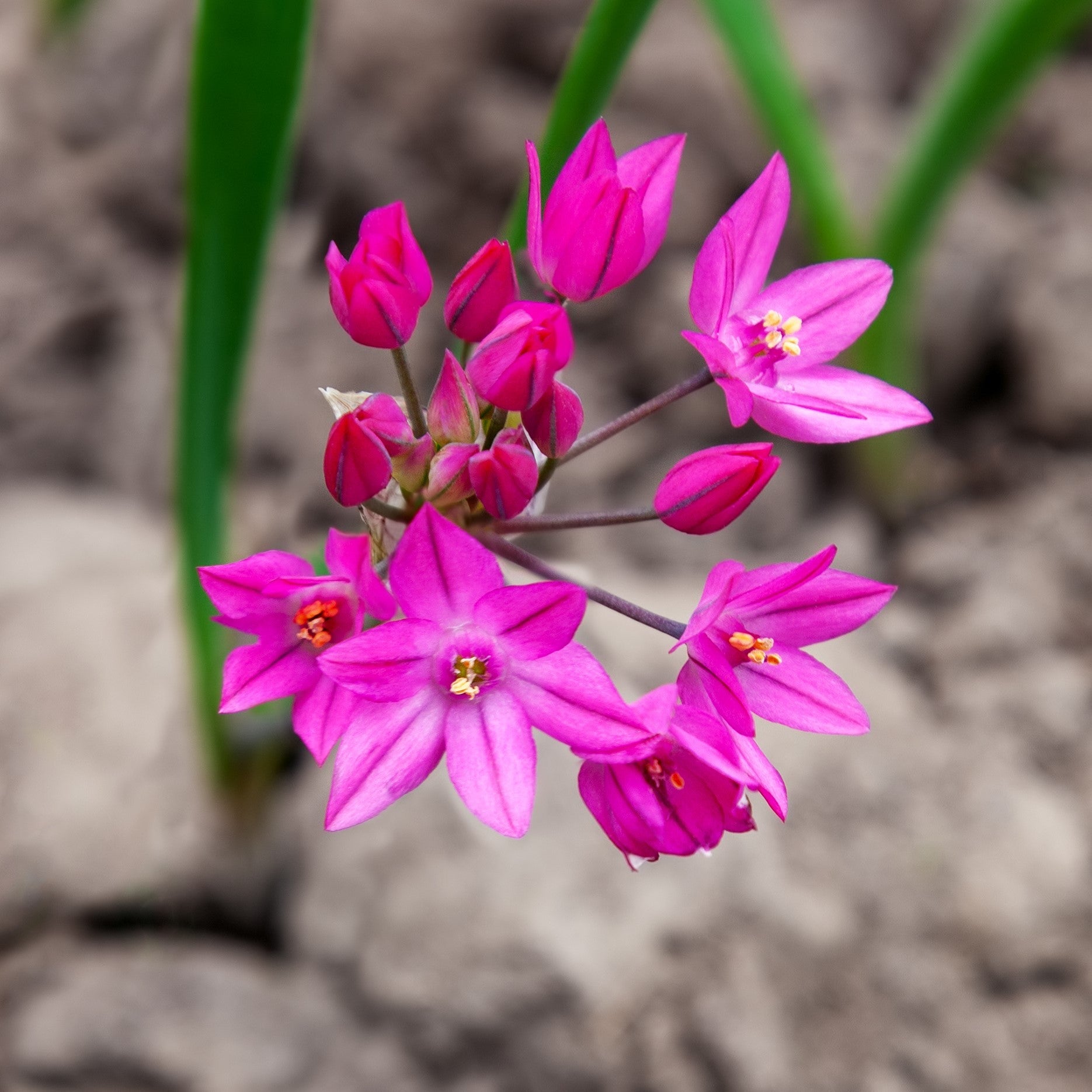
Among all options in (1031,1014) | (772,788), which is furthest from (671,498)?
(1031,1014)

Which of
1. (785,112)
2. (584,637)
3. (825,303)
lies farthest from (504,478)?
(785,112)

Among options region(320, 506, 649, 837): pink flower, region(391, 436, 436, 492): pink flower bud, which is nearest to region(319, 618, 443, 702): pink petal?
region(320, 506, 649, 837): pink flower

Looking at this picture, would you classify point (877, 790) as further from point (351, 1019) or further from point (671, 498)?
point (671, 498)

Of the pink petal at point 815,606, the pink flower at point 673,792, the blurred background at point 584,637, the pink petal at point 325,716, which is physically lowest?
the blurred background at point 584,637

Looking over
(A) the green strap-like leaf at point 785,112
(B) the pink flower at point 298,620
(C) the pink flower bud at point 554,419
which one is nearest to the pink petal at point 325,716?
(B) the pink flower at point 298,620

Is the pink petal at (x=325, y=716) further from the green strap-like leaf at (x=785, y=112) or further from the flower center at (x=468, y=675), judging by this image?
the green strap-like leaf at (x=785, y=112)

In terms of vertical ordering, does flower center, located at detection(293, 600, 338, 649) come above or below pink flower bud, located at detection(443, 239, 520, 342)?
below

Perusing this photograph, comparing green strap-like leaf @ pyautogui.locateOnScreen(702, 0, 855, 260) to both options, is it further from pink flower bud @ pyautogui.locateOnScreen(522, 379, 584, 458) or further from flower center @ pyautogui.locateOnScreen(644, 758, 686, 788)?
flower center @ pyautogui.locateOnScreen(644, 758, 686, 788)
